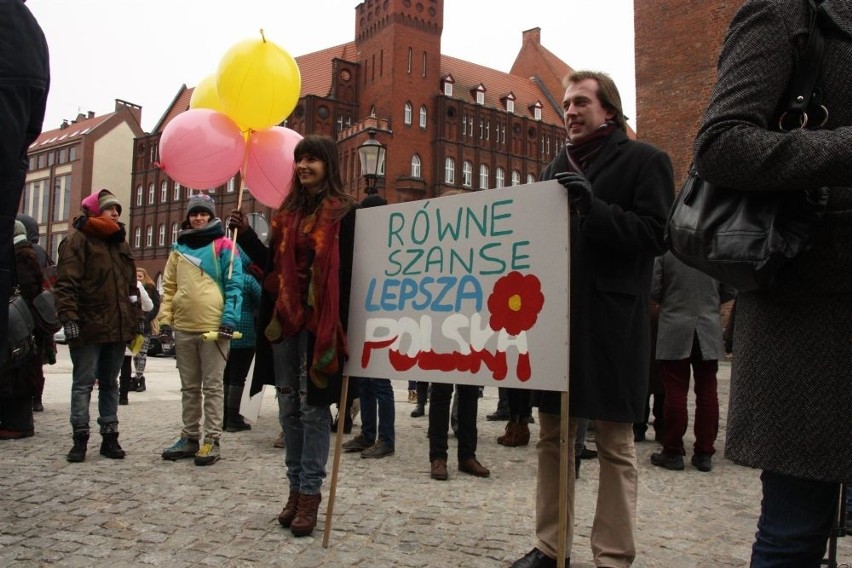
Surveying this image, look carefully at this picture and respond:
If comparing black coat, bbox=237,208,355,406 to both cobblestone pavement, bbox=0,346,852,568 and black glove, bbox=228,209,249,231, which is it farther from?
cobblestone pavement, bbox=0,346,852,568

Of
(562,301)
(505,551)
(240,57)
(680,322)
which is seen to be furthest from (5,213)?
(680,322)

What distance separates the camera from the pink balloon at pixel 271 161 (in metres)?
5.66

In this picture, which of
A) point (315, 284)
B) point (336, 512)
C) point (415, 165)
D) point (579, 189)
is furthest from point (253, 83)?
point (415, 165)

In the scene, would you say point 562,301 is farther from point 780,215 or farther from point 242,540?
point 242,540

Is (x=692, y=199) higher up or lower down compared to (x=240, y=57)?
lower down

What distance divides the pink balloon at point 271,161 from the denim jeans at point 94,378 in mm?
1718

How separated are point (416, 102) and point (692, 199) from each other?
51810mm

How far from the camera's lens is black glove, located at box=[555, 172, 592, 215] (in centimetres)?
283

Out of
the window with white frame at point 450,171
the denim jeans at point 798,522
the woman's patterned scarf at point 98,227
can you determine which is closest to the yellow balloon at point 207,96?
the woman's patterned scarf at point 98,227

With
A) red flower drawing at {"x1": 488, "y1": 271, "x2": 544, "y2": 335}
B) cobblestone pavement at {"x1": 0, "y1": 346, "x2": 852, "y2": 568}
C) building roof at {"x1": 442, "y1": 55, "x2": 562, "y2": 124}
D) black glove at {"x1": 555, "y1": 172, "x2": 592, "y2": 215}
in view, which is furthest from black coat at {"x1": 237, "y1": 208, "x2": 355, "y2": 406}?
building roof at {"x1": 442, "y1": 55, "x2": 562, "y2": 124}

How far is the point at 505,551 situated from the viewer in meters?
3.42

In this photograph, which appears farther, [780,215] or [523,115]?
[523,115]

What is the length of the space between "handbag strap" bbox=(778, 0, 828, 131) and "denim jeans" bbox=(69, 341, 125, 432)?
528 cm

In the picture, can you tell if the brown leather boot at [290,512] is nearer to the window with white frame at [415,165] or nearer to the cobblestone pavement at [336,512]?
the cobblestone pavement at [336,512]
